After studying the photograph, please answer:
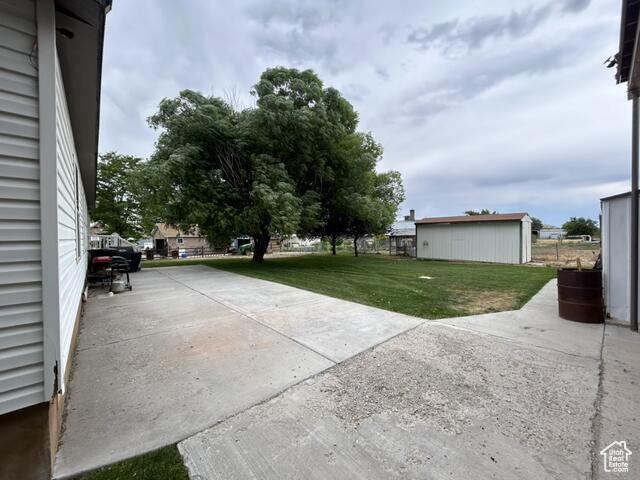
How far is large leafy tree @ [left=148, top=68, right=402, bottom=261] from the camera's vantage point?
10.1 m

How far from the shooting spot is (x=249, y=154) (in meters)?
11.8

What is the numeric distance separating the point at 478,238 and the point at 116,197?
25.5 meters

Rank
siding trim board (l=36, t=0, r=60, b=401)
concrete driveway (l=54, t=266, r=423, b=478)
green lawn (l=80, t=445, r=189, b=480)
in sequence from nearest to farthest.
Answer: green lawn (l=80, t=445, r=189, b=480), siding trim board (l=36, t=0, r=60, b=401), concrete driveway (l=54, t=266, r=423, b=478)

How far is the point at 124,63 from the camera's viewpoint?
657 centimetres

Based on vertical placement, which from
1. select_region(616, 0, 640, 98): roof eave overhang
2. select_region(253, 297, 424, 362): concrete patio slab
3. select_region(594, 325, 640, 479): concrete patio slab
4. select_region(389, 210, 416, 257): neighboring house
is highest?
select_region(616, 0, 640, 98): roof eave overhang

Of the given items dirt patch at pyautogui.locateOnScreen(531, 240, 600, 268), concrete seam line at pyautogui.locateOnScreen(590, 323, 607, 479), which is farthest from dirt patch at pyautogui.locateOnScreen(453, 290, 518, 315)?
dirt patch at pyautogui.locateOnScreen(531, 240, 600, 268)

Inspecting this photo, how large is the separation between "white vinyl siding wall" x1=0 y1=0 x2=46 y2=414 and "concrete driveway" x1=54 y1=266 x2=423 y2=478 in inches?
25.2

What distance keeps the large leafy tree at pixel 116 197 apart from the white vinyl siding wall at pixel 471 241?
20.9 metres

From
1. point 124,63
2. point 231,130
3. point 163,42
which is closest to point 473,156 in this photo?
point 231,130

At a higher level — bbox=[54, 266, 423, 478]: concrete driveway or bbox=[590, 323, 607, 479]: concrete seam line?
bbox=[54, 266, 423, 478]: concrete driveway

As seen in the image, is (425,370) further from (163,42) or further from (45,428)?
(163,42)

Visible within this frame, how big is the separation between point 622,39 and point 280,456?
6.32m

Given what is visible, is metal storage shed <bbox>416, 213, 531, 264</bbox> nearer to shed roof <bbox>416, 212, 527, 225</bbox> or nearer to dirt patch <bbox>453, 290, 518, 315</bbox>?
shed roof <bbox>416, 212, 527, 225</bbox>

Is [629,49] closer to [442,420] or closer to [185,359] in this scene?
[442,420]
